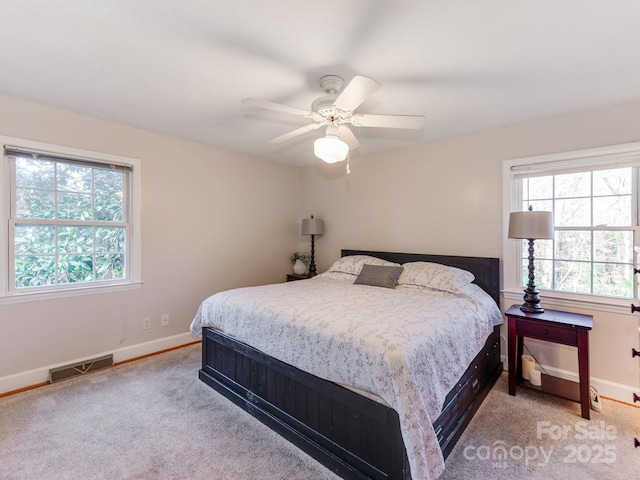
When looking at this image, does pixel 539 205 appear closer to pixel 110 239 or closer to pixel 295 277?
pixel 295 277

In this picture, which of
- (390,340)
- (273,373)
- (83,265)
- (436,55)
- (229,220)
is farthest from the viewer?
(229,220)

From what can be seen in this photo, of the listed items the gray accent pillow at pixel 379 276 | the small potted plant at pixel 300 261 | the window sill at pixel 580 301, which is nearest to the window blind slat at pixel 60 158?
the small potted plant at pixel 300 261

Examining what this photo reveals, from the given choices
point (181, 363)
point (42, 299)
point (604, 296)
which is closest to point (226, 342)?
point (181, 363)

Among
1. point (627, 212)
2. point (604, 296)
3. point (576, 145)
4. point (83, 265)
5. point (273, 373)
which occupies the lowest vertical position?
point (273, 373)

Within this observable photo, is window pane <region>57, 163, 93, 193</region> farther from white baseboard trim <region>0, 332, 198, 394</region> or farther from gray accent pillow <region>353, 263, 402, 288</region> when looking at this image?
gray accent pillow <region>353, 263, 402, 288</region>

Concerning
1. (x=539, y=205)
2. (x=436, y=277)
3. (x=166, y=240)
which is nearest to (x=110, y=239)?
(x=166, y=240)

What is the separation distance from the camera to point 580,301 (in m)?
2.63

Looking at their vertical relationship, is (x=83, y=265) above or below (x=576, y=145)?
below

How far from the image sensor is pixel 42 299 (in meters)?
2.68

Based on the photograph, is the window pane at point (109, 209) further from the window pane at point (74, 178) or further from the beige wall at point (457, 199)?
the beige wall at point (457, 199)

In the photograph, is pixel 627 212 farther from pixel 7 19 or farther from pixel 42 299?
pixel 42 299

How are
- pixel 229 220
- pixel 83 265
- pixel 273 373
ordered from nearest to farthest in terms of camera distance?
pixel 273 373 → pixel 83 265 → pixel 229 220

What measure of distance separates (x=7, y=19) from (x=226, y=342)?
233 centimetres

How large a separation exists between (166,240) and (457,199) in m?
3.25
